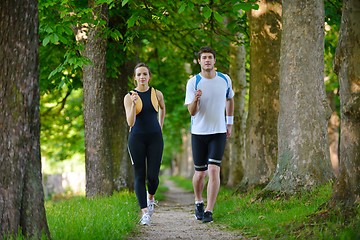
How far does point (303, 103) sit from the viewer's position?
10.8 metres

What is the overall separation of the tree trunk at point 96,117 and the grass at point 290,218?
2.92 m

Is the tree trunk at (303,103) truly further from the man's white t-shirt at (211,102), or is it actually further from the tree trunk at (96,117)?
the tree trunk at (96,117)

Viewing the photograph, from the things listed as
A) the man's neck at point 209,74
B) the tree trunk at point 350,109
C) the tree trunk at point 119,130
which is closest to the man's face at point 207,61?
the man's neck at point 209,74

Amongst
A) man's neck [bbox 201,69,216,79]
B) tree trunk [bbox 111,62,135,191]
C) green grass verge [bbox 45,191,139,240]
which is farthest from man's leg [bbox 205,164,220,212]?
tree trunk [bbox 111,62,135,191]

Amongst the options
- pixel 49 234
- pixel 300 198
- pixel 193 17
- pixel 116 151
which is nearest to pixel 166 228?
pixel 300 198

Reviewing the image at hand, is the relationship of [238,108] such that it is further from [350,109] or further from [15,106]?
[15,106]

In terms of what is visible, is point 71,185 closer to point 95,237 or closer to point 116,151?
point 116,151

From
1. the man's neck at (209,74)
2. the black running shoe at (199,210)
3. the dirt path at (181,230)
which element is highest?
the man's neck at (209,74)

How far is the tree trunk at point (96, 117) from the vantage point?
13.4 metres

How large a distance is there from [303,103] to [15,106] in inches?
215

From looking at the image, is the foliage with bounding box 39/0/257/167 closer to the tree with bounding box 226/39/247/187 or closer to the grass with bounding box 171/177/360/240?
the tree with bounding box 226/39/247/187

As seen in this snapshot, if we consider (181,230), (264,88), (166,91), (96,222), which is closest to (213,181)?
(181,230)

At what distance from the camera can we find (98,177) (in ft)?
45.5

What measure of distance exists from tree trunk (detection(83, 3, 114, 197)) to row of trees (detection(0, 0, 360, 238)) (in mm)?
20
